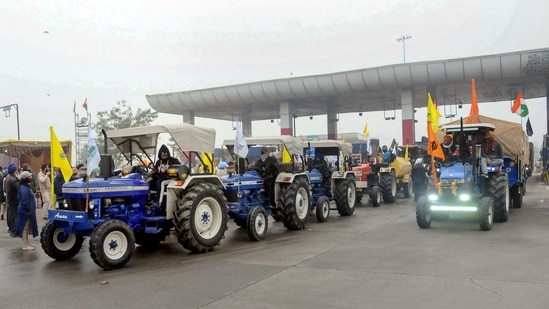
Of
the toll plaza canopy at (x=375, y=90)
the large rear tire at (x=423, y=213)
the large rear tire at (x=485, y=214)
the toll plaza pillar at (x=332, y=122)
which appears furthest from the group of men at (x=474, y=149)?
the toll plaza pillar at (x=332, y=122)

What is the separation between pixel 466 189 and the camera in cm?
1009

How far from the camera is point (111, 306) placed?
5.27 metres

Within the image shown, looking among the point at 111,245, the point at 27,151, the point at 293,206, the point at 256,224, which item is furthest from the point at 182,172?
the point at 27,151

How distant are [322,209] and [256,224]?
10.1 feet

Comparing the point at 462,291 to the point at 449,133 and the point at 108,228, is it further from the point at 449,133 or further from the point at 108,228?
the point at 449,133

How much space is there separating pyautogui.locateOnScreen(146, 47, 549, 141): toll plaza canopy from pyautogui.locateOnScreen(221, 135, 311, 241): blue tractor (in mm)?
16631

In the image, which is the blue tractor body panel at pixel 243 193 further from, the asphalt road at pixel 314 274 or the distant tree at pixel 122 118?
the distant tree at pixel 122 118

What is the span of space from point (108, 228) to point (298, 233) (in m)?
4.54

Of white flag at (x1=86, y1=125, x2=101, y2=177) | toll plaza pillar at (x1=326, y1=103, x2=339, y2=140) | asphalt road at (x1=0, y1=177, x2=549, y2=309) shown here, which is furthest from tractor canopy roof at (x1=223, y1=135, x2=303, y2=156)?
toll plaza pillar at (x1=326, y1=103, x2=339, y2=140)

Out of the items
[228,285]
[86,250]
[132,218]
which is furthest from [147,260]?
[228,285]

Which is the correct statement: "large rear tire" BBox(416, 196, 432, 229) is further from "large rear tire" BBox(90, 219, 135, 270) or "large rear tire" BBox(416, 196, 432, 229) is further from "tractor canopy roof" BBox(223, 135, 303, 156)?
"large rear tire" BBox(90, 219, 135, 270)

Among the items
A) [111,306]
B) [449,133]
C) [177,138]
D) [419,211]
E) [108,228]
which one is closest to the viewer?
[111,306]

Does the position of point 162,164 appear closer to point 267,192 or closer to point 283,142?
point 267,192

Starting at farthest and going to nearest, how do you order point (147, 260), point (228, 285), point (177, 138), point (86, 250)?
point (86, 250) < point (177, 138) < point (147, 260) < point (228, 285)
